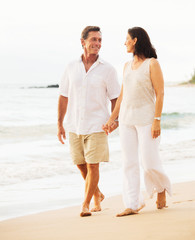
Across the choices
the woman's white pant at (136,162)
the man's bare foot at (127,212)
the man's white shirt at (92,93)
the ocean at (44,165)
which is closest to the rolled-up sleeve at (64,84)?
the man's white shirt at (92,93)

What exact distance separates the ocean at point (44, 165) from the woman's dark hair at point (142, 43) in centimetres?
222

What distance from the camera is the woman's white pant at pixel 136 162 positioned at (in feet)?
12.2

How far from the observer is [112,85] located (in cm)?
427

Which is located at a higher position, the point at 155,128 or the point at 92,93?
the point at 92,93

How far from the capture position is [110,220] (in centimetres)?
371

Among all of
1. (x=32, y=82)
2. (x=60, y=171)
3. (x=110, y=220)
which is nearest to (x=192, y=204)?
(x=110, y=220)

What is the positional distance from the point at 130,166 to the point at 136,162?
6cm

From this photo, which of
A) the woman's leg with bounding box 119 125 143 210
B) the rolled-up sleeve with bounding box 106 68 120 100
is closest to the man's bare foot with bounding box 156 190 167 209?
the woman's leg with bounding box 119 125 143 210

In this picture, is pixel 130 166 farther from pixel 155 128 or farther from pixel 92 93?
pixel 92 93

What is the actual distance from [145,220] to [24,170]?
5236mm

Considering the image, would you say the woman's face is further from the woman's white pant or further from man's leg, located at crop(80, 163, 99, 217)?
man's leg, located at crop(80, 163, 99, 217)

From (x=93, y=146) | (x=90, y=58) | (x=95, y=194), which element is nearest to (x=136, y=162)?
(x=93, y=146)

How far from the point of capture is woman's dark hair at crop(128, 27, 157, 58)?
3.76m

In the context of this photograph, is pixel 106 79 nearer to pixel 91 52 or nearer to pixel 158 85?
pixel 91 52
